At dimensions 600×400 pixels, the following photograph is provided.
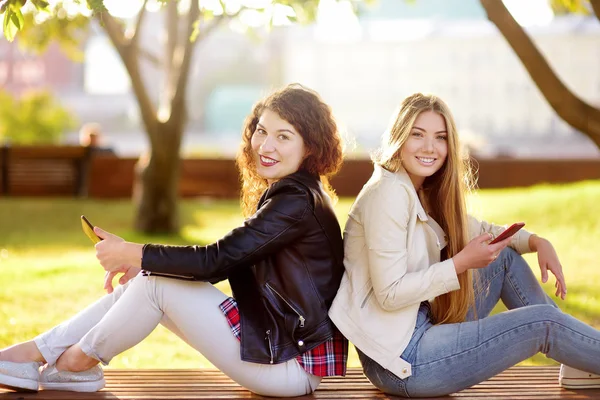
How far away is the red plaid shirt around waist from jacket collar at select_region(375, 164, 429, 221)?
1.70 feet

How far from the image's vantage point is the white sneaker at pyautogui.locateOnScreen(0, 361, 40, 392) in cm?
314

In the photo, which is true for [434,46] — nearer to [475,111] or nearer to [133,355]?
[475,111]

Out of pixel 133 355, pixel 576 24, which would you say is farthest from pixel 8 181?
pixel 576 24

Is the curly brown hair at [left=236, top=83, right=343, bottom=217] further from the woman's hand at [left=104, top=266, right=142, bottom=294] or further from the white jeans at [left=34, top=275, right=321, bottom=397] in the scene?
the woman's hand at [left=104, top=266, right=142, bottom=294]

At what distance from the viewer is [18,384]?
3.16 meters

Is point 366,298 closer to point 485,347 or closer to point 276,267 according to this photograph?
point 276,267

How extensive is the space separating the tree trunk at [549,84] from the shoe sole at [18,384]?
3879 millimetres

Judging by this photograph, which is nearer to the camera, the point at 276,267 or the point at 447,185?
the point at 276,267

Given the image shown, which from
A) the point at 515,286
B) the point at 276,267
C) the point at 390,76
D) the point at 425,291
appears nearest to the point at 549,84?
the point at 515,286

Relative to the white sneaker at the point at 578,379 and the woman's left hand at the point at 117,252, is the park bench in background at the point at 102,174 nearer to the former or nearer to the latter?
the white sneaker at the point at 578,379

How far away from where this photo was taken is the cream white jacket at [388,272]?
302 centimetres

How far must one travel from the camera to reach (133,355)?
5.39m

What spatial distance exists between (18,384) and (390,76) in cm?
5619

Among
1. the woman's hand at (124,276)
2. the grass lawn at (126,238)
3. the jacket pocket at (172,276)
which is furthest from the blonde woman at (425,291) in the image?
the woman's hand at (124,276)
